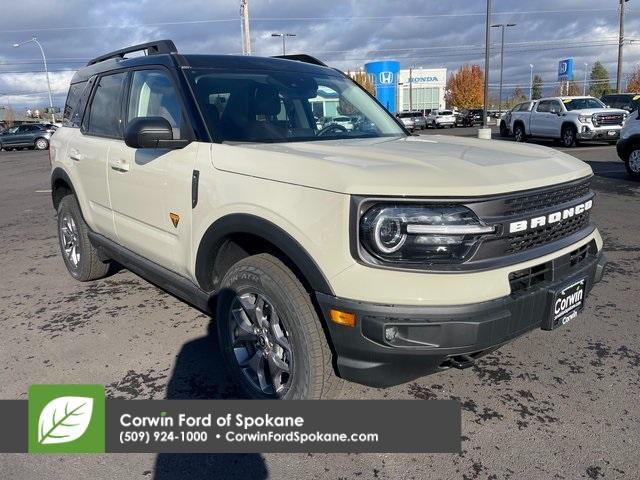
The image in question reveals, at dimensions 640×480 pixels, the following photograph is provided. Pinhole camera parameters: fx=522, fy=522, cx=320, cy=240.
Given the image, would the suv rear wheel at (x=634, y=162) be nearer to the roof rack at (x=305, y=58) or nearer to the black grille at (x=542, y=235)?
the roof rack at (x=305, y=58)

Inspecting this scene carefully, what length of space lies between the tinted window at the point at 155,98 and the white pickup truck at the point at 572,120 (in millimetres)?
17669

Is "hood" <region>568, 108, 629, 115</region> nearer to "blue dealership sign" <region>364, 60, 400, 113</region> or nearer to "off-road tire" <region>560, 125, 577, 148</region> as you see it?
"off-road tire" <region>560, 125, 577, 148</region>

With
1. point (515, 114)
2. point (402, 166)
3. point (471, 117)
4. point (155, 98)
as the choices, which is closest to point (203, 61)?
point (155, 98)

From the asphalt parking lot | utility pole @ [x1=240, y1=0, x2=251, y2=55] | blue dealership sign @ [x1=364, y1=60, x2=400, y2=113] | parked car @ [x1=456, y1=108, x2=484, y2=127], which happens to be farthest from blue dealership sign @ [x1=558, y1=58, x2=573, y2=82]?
the asphalt parking lot

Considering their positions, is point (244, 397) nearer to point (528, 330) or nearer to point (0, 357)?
point (528, 330)

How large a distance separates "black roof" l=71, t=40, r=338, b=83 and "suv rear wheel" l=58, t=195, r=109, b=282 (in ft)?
4.13

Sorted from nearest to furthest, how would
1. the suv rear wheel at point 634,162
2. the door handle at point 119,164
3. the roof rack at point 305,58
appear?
the door handle at point 119,164 < the roof rack at point 305,58 < the suv rear wheel at point 634,162

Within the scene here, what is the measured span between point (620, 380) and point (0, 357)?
13.0 feet

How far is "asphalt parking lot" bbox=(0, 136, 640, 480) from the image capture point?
2379mm

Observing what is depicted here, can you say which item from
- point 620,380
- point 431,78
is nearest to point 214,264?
point 620,380

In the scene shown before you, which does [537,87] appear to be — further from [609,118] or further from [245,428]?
[245,428]

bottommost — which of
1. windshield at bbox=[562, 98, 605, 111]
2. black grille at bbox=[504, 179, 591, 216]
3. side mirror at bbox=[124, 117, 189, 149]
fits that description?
black grille at bbox=[504, 179, 591, 216]

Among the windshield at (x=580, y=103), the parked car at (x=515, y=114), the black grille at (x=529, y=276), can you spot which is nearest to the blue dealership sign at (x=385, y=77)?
the parked car at (x=515, y=114)

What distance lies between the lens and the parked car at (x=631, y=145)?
10.1 metres
